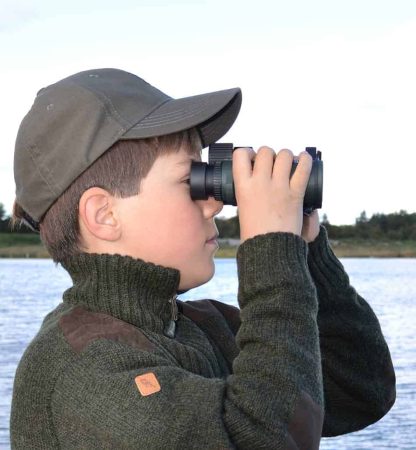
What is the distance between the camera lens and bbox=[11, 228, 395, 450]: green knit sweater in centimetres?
127

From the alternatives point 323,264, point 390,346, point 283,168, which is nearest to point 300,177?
point 283,168

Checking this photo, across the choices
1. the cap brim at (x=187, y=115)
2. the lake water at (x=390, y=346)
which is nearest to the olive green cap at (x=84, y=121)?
the cap brim at (x=187, y=115)

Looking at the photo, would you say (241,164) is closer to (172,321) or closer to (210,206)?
(210,206)

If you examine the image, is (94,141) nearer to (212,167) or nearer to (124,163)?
(124,163)

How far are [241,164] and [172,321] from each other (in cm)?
30

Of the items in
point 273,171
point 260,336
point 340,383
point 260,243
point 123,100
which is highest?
point 123,100

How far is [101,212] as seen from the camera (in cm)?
146

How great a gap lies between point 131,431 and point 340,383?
0.63m

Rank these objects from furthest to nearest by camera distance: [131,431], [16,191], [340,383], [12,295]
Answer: [12,295], [340,383], [16,191], [131,431]

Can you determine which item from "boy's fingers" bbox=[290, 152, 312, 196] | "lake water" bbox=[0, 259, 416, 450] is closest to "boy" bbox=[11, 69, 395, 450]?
"boy's fingers" bbox=[290, 152, 312, 196]

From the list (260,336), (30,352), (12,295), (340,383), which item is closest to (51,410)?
(30,352)

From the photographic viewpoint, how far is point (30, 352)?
1.41m

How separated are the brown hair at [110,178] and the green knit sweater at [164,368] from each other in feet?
0.17

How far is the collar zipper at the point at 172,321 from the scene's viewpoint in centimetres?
150
